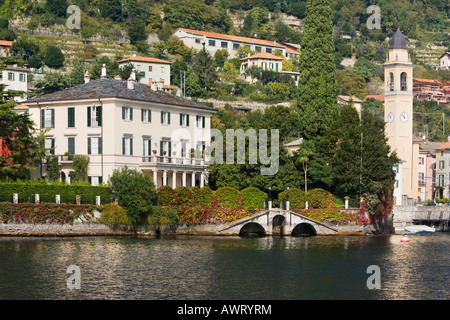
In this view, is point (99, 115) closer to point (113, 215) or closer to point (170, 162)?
point (170, 162)

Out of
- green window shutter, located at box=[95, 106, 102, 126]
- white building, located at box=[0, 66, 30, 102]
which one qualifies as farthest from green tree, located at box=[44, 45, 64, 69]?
green window shutter, located at box=[95, 106, 102, 126]

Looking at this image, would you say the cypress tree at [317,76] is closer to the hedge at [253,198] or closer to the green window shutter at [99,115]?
the hedge at [253,198]

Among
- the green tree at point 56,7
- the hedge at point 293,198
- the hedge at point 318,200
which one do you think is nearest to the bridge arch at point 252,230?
the hedge at point 293,198

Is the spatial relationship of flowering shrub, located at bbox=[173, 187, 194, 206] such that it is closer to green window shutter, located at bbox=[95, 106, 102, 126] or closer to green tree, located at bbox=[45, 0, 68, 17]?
green window shutter, located at bbox=[95, 106, 102, 126]

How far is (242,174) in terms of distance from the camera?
273 ft

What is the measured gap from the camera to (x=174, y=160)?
273ft

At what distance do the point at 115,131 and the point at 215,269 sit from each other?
27.4 meters

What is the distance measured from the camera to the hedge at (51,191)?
68500mm

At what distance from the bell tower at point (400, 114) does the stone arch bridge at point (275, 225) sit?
22519 mm
